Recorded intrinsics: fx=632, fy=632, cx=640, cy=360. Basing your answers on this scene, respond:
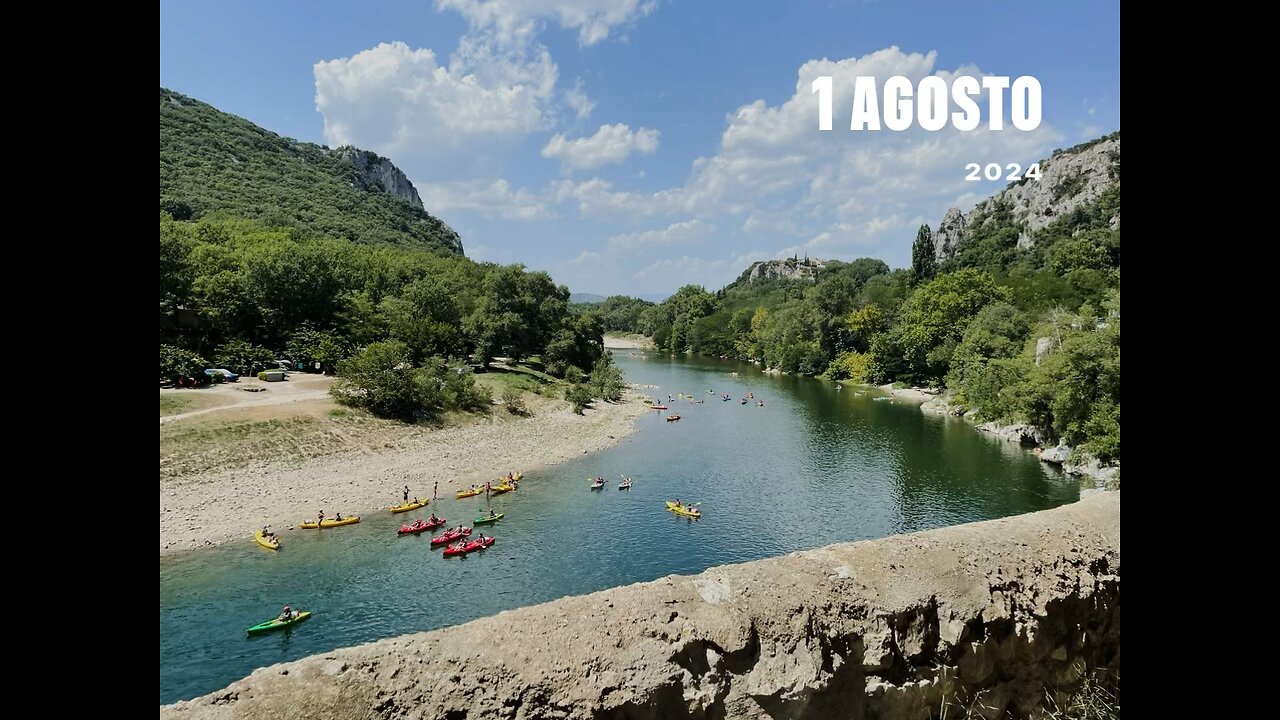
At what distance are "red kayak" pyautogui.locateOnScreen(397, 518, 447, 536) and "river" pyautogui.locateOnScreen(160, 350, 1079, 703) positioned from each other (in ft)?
0.88

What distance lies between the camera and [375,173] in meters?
130

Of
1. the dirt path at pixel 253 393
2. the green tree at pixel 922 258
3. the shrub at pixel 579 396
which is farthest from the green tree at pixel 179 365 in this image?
the green tree at pixel 922 258

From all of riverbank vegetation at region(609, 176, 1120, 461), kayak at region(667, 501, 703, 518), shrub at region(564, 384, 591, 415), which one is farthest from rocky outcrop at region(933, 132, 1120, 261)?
kayak at region(667, 501, 703, 518)

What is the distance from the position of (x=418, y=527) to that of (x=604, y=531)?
643 centimetres

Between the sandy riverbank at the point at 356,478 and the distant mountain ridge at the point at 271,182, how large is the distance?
43.9 meters

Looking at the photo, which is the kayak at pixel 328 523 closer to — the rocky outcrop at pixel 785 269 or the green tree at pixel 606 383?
the green tree at pixel 606 383

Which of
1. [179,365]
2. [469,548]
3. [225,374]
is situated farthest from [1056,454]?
[179,365]

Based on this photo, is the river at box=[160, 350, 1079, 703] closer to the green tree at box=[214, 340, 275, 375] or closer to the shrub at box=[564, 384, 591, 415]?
the shrub at box=[564, 384, 591, 415]

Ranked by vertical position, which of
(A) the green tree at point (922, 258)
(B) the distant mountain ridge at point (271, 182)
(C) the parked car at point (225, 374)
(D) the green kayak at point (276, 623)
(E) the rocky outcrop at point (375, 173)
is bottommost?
(D) the green kayak at point (276, 623)

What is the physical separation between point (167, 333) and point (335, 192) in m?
68.3

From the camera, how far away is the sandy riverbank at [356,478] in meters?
21.4

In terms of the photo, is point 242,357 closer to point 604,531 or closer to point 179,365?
point 179,365
